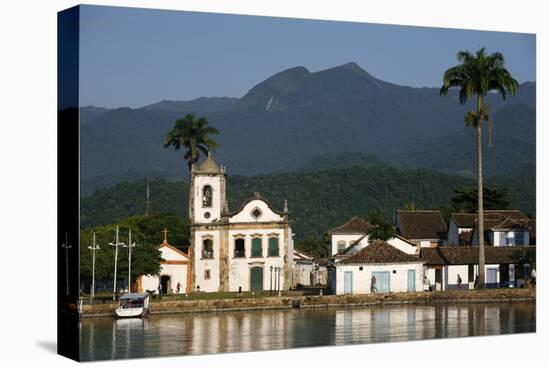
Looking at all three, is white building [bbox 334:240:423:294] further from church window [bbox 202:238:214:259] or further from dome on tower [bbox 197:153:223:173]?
dome on tower [bbox 197:153:223:173]

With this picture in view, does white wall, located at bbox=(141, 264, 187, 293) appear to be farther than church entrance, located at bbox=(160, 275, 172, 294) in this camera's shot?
No

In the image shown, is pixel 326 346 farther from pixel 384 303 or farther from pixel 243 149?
pixel 243 149

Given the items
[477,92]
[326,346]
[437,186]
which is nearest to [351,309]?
[326,346]

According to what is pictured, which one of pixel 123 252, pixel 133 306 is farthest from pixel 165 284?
pixel 133 306

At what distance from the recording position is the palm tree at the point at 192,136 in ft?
75.4

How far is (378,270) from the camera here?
25734 mm

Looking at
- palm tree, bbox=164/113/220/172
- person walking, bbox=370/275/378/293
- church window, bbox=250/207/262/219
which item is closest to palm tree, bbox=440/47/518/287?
person walking, bbox=370/275/378/293

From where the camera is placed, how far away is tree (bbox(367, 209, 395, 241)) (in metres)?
26.2

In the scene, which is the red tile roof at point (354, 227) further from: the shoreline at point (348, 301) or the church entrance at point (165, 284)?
the church entrance at point (165, 284)

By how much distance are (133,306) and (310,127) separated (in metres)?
9.46

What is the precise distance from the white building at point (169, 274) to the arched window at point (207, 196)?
3.84ft

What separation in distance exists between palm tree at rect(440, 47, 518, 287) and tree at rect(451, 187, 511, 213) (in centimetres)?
49

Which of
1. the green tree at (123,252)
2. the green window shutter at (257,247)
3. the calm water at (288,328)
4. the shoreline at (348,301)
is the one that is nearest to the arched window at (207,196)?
the green tree at (123,252)

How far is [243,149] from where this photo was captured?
27.6m
